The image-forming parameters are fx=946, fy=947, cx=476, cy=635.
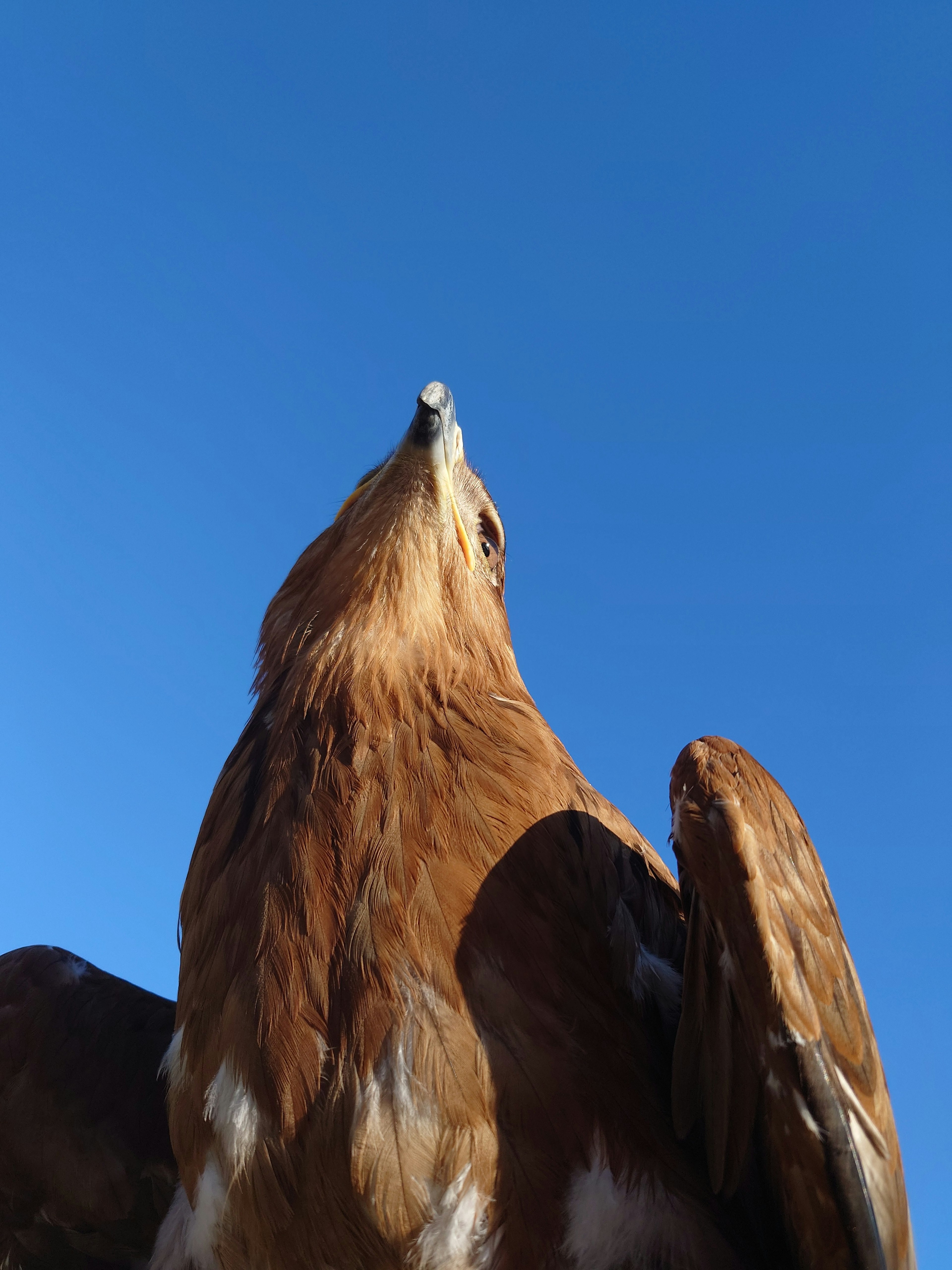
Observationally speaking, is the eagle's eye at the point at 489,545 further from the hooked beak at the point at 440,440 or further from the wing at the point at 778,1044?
the wing at the point at 778,1044

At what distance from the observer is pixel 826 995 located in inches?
110

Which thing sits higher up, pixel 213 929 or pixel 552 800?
pixel 552 800

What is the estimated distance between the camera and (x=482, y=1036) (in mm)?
2725

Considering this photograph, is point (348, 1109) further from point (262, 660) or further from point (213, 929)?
point (262, 660)

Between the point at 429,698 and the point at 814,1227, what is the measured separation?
2.02 metres

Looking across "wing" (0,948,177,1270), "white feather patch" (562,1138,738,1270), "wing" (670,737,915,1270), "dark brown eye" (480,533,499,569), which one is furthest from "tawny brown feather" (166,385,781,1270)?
"dark brown eye" (480,533,499,569)

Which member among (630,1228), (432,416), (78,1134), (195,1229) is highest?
(432,416)

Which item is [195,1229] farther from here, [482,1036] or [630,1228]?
[630,1228]

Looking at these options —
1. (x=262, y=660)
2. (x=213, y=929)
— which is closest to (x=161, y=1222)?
(x=213, y=929)

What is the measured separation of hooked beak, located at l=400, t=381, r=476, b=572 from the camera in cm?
400

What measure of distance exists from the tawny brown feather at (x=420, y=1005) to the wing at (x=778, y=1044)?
234mm

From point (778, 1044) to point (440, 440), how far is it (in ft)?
8.68

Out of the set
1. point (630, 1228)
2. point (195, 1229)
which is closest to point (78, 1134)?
point (195, 1229)

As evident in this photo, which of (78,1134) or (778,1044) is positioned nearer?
(778,1044)
